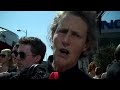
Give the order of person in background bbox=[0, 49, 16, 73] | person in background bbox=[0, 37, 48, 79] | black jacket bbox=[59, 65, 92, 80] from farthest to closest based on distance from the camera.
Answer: person in background bbox=[0, 49, 16, 73], person in background bbox=[0, 37, 48, 79], black jacket bbox=[59, 65, 92, 80]

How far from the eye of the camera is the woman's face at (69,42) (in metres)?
1.11

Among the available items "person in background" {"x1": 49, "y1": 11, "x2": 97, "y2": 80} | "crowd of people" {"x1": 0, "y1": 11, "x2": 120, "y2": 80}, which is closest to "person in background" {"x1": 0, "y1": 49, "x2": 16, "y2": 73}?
"crowd of people" {"x1": 0, "y1": 11, "x2": 120, "y2": 80}

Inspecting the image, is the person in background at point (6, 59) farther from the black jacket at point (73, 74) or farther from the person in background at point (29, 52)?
the black jacket at point (73, 74)

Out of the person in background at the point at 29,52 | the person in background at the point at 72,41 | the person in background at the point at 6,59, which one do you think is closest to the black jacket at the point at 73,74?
the person in background at the point at 72,41

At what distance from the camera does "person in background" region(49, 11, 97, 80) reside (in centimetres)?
111

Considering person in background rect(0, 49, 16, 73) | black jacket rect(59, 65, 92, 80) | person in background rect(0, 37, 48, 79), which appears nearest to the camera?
black jacket rect(59, 65, 92, 80)

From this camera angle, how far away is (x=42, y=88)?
0.73 metres

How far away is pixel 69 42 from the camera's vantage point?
110 centimetres

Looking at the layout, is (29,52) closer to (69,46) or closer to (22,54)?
(22,54)

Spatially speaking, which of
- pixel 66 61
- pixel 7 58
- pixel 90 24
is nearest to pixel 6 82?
pixel 66 61

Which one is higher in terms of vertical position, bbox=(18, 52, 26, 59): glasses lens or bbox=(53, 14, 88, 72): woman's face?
bbox=(53, 14, 88, 72): woman's face

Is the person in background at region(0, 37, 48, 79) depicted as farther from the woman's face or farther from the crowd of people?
Result: the woman's face

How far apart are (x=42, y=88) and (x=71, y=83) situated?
9 cm
